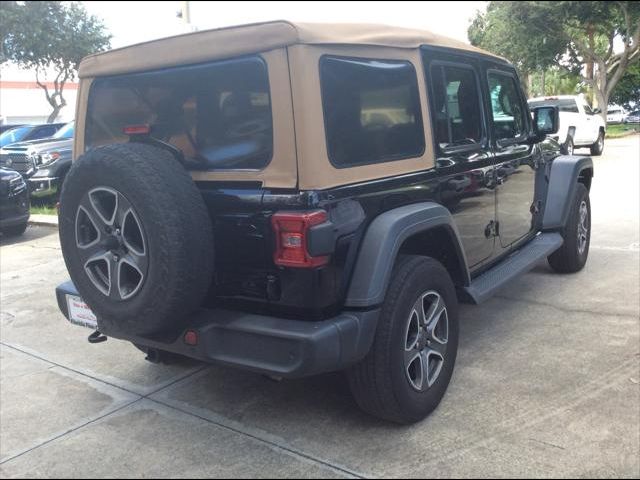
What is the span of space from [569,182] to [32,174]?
30.7ft

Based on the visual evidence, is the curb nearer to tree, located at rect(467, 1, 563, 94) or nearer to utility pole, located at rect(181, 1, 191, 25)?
utility pole, located at rect(181, 1, 191, 25)

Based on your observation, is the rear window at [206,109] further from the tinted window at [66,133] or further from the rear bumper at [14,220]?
the tinted window at [66,133]

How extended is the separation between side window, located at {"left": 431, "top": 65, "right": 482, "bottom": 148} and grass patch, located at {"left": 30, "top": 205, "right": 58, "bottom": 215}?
29.9 ft

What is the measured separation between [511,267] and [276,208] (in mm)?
2252

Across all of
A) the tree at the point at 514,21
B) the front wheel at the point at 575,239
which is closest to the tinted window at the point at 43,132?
the front wheel at the point at 575,239

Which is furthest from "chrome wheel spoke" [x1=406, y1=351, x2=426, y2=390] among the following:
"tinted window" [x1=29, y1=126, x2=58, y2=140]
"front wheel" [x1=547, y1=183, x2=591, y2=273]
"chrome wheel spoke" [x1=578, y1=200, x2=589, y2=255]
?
"tinted window" [x1=29, y1=126, x2=58, y2=140]

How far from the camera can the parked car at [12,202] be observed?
28.8 feet

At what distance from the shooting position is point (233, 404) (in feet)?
11.3

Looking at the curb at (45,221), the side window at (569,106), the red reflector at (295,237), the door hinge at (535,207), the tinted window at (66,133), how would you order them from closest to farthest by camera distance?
1. the red reflector at (295,237)
2. the door hinge at (535,207)
3. the curb at (45,221)
4. the tinted window at (66,133)
5. the side window at (569,106)

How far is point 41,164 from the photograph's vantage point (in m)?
11.1

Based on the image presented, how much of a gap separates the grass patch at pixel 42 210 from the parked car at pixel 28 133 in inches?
127

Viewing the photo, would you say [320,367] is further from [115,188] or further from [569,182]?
[569,182]

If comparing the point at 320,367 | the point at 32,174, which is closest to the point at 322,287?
the point at 320,367

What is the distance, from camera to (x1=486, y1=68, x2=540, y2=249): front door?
4324 mm
